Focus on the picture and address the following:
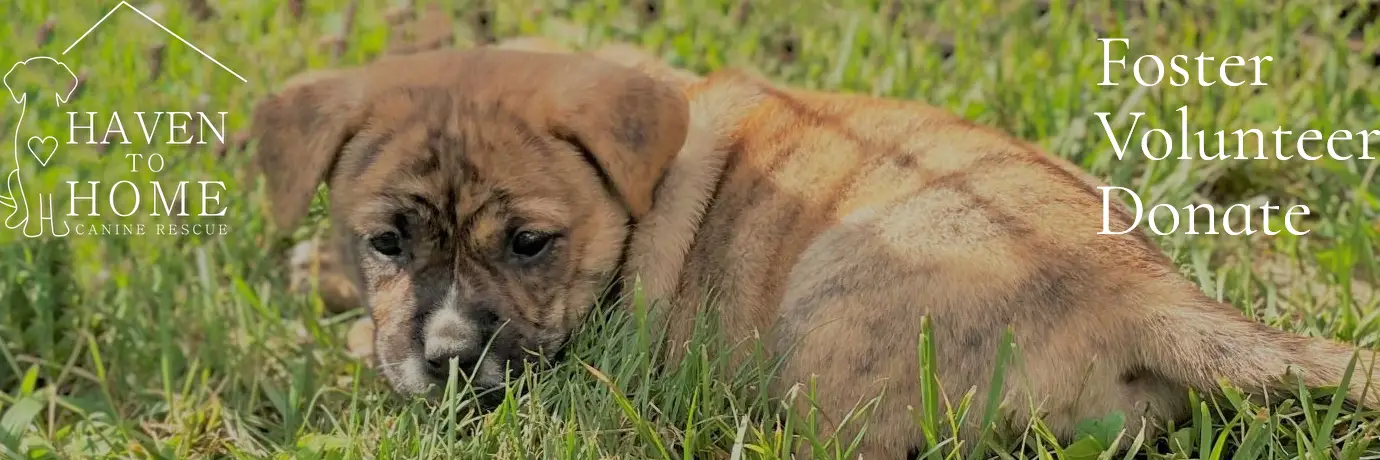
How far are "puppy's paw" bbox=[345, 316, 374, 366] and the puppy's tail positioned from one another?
2238 millimetres

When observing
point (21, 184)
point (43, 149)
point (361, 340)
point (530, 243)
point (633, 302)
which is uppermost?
point (43, 149)

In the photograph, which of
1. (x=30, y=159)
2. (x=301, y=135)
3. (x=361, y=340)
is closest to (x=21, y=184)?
(x=30, y=159)

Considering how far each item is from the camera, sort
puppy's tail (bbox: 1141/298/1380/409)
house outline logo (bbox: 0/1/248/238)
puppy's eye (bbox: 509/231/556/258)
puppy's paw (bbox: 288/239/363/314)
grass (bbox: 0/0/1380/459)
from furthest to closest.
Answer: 1. puppy's paw (bbox: 288/239/363/314)
2. house outline logo (bbox: 0/1/248/238)
3. puppy's eye (bbox: 509/231/556/258)
4. grass (bbox: 0/0/1380/459)
5. puppy's tail (bbox: 1141/298/1380/409)

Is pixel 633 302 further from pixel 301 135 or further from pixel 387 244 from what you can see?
pixel 301 135

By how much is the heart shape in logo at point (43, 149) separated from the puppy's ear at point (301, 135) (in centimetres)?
144

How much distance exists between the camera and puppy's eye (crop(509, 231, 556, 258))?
3162mm

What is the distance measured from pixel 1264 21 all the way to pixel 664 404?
3.25 m

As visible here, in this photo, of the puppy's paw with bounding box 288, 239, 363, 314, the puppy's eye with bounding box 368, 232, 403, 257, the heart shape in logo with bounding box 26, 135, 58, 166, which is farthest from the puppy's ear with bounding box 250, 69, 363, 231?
the heart shape in logo with bounding box 26, 135, 58, 166

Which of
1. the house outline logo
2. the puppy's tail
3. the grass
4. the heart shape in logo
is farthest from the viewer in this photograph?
the heart shape in logo

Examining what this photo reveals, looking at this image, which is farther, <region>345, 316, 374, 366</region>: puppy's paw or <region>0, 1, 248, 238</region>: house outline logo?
<region>0, 1, 248, 238</region>: house outline logo

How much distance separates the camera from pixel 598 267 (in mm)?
3273

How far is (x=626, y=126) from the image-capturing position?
10.2ft

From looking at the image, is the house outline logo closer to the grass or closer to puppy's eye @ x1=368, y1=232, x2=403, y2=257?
the grass

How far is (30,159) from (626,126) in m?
2.37
